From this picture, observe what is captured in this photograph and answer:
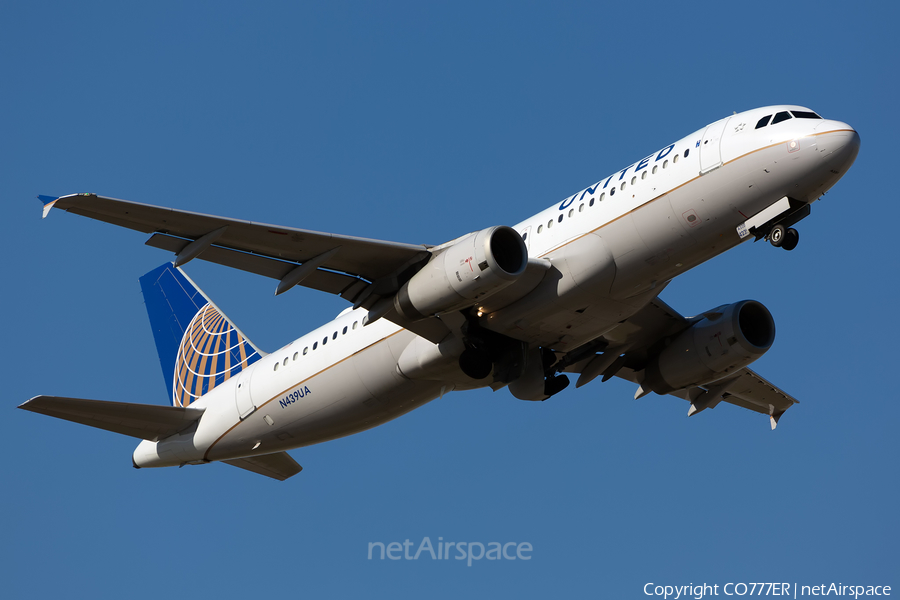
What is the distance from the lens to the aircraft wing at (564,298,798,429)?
2603cm

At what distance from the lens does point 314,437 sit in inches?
1004

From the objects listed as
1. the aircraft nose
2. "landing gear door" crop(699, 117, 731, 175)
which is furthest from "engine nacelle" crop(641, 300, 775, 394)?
the aircraft nose

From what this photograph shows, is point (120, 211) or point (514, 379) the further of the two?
point (514, 379)

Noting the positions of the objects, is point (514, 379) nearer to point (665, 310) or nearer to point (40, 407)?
point (665, 310)

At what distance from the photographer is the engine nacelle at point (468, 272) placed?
65.9 feet

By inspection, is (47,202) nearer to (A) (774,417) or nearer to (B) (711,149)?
(B) (711,149)

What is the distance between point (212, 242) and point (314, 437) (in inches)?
291

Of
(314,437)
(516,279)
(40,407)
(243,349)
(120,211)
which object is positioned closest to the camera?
(120,211)

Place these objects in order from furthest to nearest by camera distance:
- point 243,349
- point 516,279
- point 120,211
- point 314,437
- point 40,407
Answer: point 243,349 → point 314,437 → point 40,407 → point 516,279 → point 120,211

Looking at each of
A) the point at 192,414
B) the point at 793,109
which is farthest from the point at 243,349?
the point at 793,109

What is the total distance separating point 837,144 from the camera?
19.3 metres

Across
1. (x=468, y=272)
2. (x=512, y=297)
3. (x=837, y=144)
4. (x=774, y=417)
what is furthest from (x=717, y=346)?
(x=468, y=272)

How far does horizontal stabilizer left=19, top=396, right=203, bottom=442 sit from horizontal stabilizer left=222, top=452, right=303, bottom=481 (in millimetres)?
2351

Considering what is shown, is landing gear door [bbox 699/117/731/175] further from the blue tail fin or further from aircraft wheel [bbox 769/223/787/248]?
the blue tail fin
